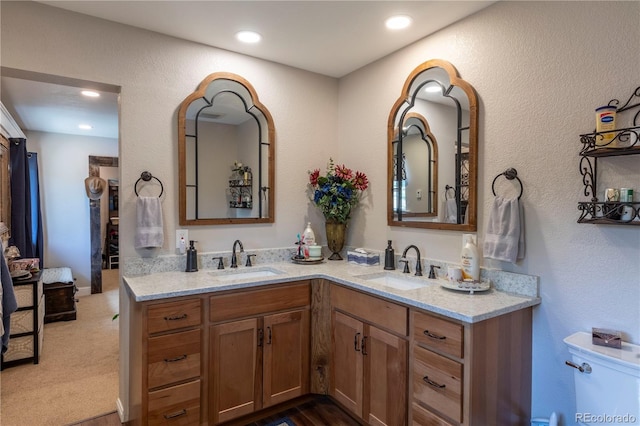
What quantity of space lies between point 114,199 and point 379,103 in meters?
6.22

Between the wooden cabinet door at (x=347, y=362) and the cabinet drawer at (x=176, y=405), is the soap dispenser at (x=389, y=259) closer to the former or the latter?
the wooden cabinet door at (x=347, y=362)

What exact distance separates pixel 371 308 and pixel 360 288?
0.42ft

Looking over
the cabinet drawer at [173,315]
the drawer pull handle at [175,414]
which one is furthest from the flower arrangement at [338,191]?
the drawer pull handle at [175,414]

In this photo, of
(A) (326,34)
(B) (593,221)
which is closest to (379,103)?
(A) (326,34)

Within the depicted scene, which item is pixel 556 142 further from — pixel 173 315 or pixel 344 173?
pixel 173 315

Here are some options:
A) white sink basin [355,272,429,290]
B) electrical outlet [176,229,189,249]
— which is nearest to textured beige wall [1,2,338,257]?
electrical outlet [176,229,189,249]

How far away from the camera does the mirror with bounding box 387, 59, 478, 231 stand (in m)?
2.13

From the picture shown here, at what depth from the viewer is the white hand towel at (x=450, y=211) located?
221 cm

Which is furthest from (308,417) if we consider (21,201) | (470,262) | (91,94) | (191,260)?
(21,201)

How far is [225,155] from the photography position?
8.62ft

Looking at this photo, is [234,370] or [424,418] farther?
[234,370]

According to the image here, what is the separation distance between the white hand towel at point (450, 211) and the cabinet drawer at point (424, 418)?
42.2 inches

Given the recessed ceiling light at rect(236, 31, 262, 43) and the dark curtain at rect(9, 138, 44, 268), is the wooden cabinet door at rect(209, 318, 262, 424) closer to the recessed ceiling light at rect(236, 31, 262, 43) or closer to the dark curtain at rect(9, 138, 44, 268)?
the recessed ceiling light at rect(236, 31, 262, 43)

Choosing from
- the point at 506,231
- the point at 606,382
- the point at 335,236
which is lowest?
the point at 606,382
